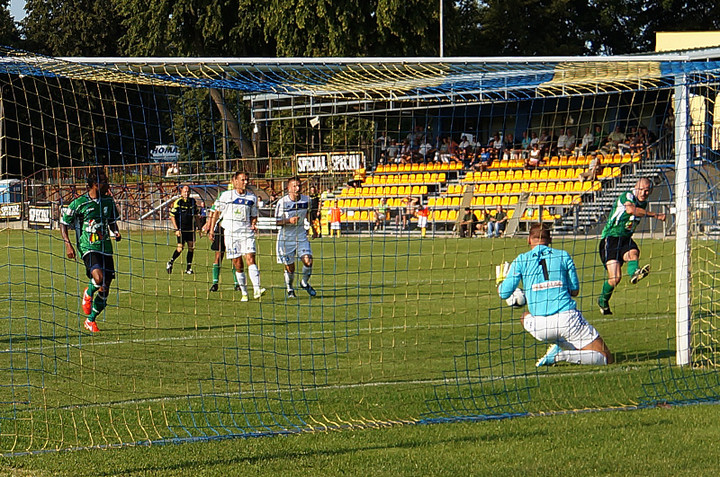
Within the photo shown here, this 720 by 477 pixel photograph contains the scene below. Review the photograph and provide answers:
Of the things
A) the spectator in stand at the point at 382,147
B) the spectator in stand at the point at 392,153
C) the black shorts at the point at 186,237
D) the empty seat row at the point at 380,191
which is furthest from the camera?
the empty seat row at the point at 380,191

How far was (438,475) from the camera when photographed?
5297 mm

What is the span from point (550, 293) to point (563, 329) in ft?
1.10

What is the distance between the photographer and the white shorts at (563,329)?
8031mm

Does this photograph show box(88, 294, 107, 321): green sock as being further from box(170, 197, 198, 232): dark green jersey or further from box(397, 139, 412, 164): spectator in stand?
box(397, 139, 412, 164): spectator in stand

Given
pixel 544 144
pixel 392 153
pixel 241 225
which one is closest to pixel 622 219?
pixel 241 225

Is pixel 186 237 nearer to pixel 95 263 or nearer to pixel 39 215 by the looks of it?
pixel 39 215

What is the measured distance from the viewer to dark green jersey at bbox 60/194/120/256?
1077 centimetres

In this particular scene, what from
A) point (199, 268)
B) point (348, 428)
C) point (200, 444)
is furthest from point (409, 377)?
point (199, 268)

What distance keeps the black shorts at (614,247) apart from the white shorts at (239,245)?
16.3 feet

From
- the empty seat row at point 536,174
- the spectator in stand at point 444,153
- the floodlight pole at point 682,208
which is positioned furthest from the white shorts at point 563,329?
the empty seat row at point 536,174

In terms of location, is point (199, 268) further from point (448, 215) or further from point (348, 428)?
point (348, 428)

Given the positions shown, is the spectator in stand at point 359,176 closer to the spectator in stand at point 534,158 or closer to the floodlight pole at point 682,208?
the spectator in stand at point 534,158

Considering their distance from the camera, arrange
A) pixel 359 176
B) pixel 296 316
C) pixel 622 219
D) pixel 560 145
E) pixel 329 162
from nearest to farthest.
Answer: pixel 622 219
pixel 296 316
pixel 329 162
pixel 359 176
pixel 560 145

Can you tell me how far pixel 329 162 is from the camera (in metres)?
19.7
